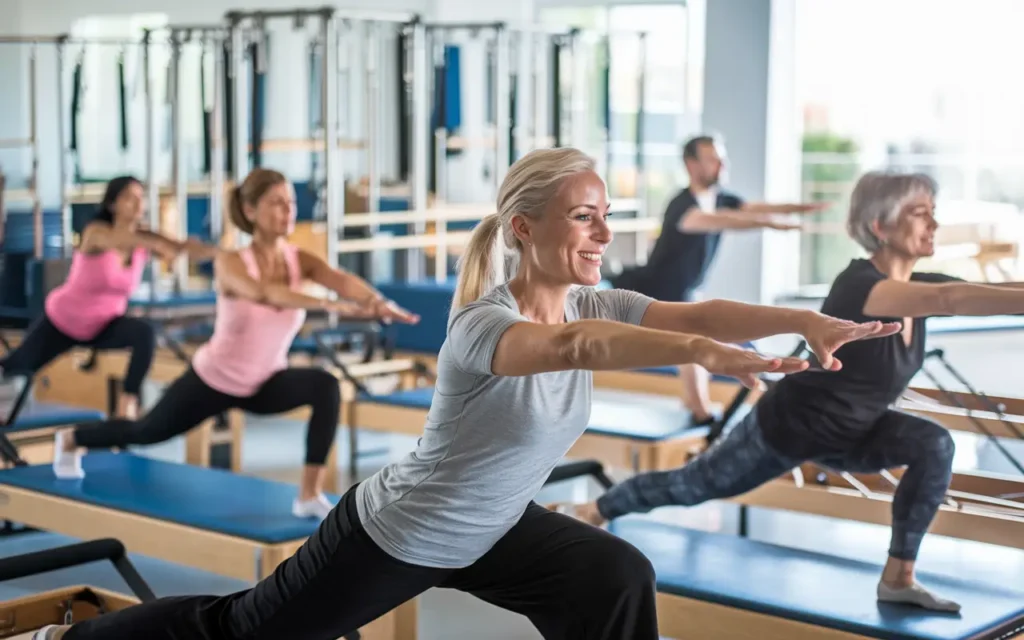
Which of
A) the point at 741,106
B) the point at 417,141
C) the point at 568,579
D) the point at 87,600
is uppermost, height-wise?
the point at 741,106

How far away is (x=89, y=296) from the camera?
528 centimetres

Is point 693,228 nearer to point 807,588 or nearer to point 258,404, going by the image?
point 258,404

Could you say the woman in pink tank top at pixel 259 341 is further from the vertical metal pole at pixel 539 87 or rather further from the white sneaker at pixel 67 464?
the vertical metal pole at pixel 539 87

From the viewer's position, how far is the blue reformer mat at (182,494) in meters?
3.54

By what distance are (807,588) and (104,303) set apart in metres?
3.16

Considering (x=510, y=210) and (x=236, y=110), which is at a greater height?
(x=236, y=110)

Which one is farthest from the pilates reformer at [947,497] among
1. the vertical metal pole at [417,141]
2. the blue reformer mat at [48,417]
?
the vertical metal pole at [417,141]

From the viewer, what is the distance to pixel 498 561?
2.28m

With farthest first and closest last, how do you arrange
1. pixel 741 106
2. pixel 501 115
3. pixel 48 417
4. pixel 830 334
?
pixel 741 106, pixel 501 115, pixel 48 417, pixel 830 334

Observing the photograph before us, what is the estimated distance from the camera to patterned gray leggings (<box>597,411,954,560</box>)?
2971mm

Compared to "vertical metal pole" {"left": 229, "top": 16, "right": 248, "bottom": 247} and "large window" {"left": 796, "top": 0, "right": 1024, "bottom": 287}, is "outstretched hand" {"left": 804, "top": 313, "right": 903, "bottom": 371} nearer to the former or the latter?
"vertical metal pole" {"left": 229, "top": 16, "right": 248, "bottom": 247}

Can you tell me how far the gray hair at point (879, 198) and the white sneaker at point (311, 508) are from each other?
1.52 m

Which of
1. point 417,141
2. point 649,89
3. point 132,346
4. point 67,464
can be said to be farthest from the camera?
point 649,89

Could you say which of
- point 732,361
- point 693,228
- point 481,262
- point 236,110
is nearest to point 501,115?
point 236,110
